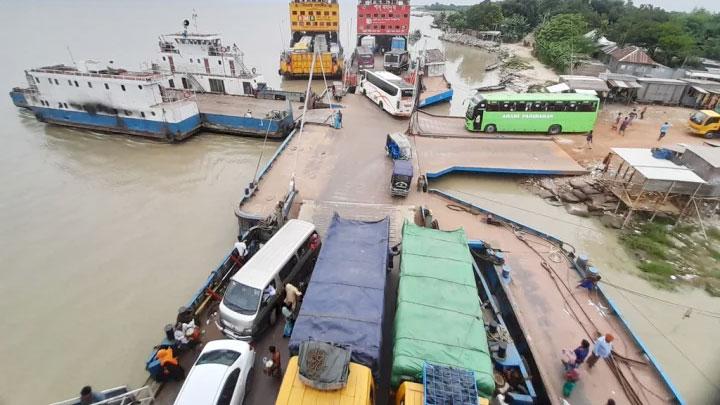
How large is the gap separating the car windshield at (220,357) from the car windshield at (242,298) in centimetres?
107

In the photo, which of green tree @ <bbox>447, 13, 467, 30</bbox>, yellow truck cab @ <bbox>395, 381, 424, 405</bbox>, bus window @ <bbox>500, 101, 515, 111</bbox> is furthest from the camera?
green tree @ <bbox>447, 13, 467, 30</bbox>

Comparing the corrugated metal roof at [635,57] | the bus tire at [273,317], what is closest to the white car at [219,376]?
the bus tire at [273,317]

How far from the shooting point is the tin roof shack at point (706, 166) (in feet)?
45.4

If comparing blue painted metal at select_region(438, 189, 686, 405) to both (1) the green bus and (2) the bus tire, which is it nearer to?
(2) the bus tire

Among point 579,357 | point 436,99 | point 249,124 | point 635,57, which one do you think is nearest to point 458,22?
point 635,57

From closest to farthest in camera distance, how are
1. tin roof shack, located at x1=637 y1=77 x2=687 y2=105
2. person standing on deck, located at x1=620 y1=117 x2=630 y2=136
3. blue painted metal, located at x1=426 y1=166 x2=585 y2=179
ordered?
1. blue painted metal, located at x1=426 y1=166 x2=585 y2=179
2. person standing on deck, located at x1=620 y1=117 x2=630 y2=136
3. tin roof shack, located at x1=637 y1=77 x2=687 y2=105

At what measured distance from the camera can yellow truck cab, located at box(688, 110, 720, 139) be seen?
872 inches

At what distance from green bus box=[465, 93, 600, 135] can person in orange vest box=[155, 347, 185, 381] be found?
19764 millimetres

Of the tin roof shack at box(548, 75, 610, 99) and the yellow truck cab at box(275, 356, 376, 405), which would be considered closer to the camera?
the yellow truck cab at box(275, 356, 376, 405)

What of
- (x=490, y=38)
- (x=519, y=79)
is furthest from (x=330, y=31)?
(x=490, y=38)

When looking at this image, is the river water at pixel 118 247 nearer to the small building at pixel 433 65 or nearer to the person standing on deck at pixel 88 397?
the person standing on deck at pixel 88 397

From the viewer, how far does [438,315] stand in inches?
289

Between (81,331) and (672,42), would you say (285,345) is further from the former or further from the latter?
(672,42)


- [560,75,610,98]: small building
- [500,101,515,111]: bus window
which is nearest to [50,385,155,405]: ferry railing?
[500,101,515,111]: bus window
